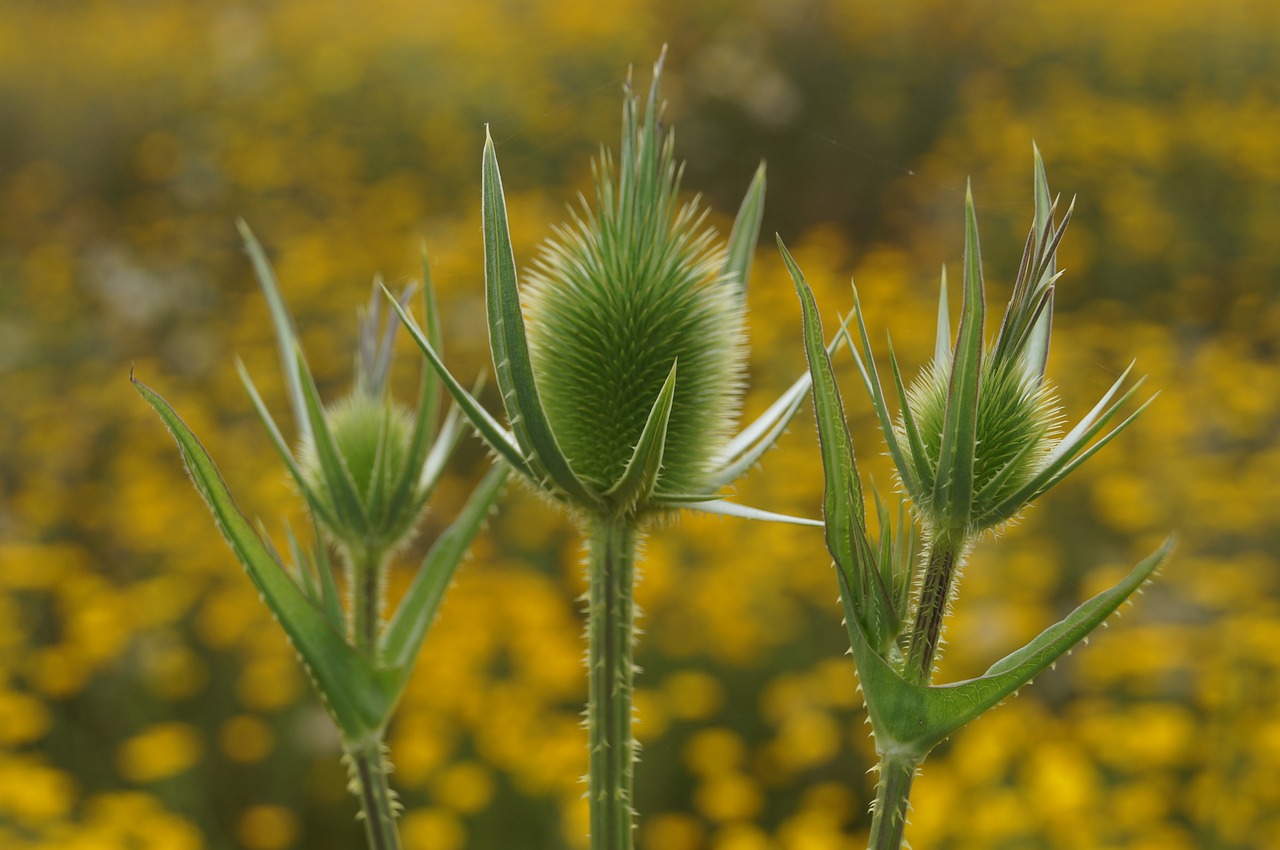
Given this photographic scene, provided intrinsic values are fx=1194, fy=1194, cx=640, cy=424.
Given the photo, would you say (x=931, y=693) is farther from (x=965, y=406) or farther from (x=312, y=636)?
(x=312, y=636)

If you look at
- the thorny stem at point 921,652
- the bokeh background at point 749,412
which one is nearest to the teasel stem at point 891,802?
the thorny stem at point 921,652

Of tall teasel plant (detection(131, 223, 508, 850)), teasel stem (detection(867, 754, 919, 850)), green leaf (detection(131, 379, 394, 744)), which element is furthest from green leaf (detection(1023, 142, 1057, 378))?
green leaf (detection(131, 379, 394, 744))

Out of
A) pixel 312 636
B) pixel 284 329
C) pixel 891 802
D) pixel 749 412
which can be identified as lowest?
pixel 891 802

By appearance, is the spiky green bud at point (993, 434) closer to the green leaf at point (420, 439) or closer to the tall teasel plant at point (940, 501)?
the tall teasel plant at point (940, 501)

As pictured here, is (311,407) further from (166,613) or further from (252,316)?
(252,316)

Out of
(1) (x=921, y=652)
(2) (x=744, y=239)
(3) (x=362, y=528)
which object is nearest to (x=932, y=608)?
(1) (x=921, y=652)

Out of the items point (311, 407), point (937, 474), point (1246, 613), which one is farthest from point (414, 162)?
point (937, 474)
